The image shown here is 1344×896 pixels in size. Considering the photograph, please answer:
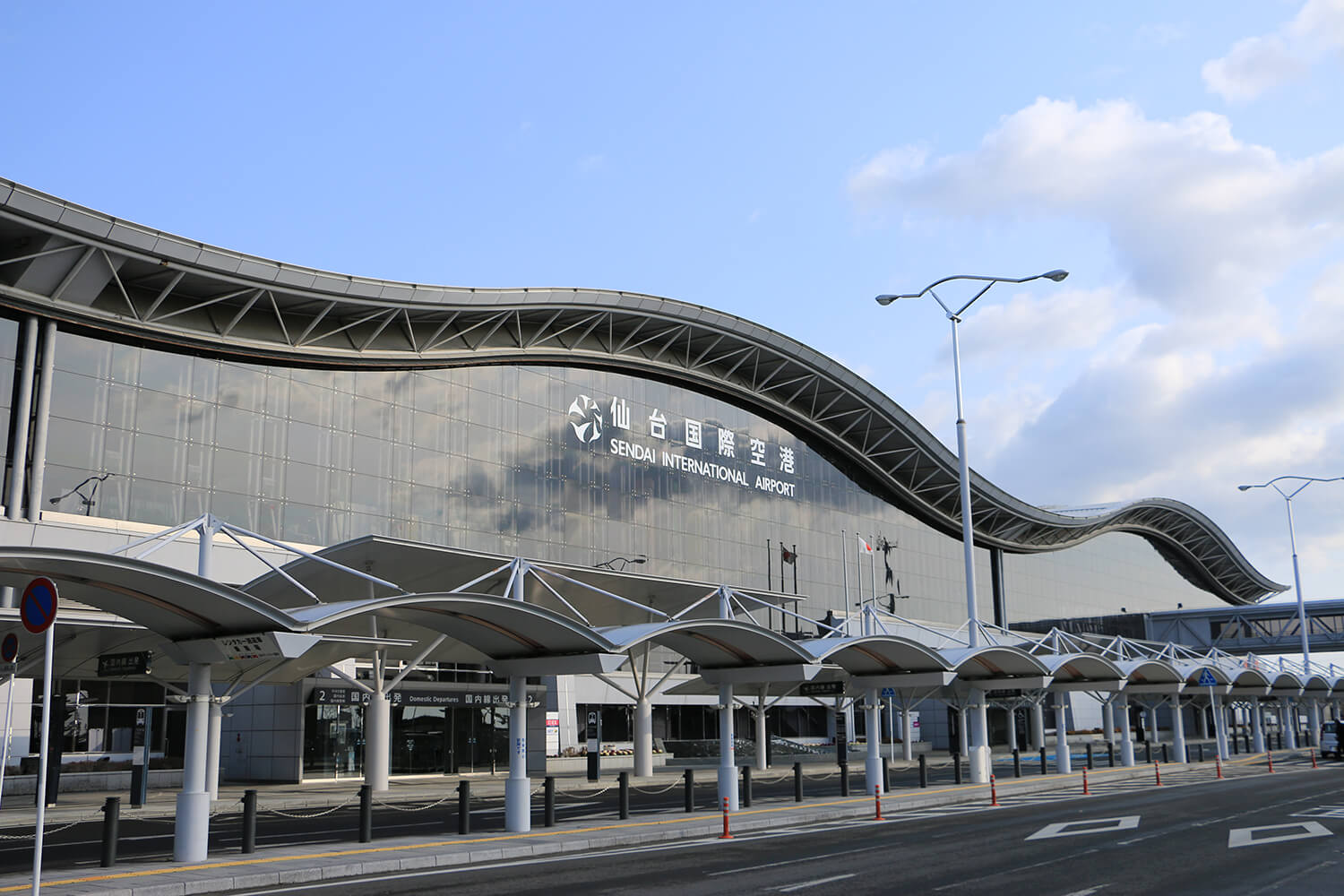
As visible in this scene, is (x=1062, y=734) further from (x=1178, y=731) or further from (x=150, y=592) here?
(x=150, y=592)

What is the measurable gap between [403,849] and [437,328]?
30.5 meters

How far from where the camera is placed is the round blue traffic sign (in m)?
11.6

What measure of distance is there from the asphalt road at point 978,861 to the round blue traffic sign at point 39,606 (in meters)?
5.67

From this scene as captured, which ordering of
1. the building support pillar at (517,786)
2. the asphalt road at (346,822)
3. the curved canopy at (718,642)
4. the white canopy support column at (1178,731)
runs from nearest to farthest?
the asphalt road at (346,822)
the building support pillar at (517,786)
the curved canopy at (718,642)
the white canopy support column at (1178,731)

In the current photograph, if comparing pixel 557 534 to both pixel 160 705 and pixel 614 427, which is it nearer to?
pixel 614 427

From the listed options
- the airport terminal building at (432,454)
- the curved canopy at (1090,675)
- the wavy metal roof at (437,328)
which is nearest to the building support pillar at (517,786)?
the airport terminal building at (432,454)

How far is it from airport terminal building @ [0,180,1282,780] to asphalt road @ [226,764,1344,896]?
9.38 m

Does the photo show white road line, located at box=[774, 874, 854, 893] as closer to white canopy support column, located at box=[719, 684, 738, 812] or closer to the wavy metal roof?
white canopy support column, located at box=[719, 684, 738, 812]

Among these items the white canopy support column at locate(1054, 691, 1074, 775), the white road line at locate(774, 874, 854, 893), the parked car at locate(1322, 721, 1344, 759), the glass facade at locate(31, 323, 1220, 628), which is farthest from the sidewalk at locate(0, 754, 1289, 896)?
the parked car at locate(1322, 721, 1344, 759)

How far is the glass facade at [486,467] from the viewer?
121ft

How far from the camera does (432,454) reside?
45.4 m

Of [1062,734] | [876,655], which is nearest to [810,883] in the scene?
[876,655]

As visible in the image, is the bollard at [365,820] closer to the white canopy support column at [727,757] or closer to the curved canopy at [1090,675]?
the white canopy support column at [727,757]

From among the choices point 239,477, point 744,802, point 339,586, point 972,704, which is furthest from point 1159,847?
point 239,477
